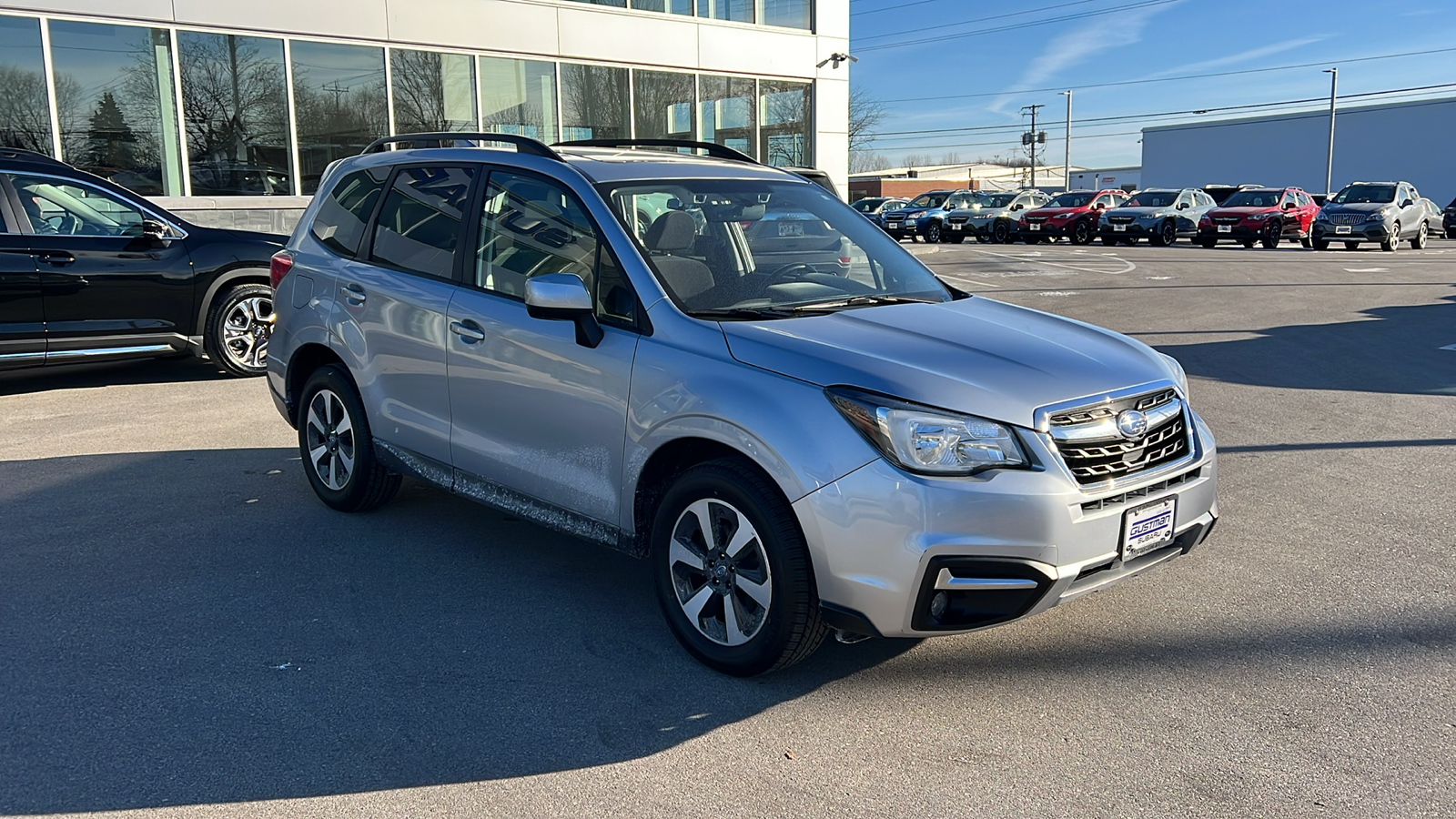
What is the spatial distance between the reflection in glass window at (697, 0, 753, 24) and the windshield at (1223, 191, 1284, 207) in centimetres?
1777

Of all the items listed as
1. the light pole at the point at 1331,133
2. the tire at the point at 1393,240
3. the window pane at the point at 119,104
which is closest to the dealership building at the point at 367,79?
the window pane at the point at 119,104

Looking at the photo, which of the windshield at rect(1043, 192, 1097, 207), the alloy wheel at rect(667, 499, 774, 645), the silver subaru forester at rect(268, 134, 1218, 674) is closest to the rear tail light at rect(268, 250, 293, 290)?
the silver subaru forester at rect(268, 134, 1218, 674)

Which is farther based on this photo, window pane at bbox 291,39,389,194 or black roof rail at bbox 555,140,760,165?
window pane at bbox 291,39,389,194

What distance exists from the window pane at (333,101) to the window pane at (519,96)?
1.92 meters

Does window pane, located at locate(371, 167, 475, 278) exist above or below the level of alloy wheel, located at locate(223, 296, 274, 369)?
above

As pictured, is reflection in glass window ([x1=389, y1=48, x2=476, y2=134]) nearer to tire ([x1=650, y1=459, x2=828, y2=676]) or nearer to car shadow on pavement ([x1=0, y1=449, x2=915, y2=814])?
car shadow on pavement ([x1=0, y1=449, x2=915, y2=814])

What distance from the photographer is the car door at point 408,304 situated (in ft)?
16.5

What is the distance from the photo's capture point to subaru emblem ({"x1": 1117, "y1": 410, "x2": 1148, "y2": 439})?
147 inches

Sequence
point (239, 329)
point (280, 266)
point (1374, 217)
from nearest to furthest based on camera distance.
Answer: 1. point (280, 266)
2. point (239, 329)
3. point (1374, 217)

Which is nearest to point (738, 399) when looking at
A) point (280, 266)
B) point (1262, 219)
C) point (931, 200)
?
point (280, 266)

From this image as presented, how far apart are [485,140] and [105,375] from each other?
7.05m

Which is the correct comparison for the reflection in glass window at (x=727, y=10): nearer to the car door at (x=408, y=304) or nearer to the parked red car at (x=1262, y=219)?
the parked red car at (x=1262, y=219)

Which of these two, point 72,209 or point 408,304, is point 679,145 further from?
point 72,209

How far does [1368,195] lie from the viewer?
31.1 meters
